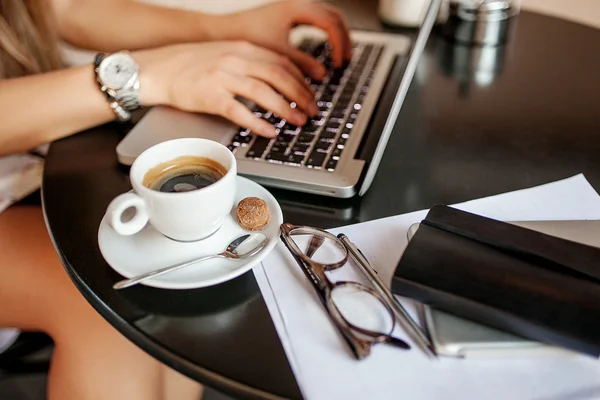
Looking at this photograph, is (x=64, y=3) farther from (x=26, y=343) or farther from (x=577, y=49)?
(x=577, y=49)

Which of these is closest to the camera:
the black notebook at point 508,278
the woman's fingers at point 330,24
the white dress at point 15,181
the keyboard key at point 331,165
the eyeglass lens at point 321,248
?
the black notebook at point 508,278

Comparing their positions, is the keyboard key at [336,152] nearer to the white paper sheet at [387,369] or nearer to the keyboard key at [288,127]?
the keyboard key at [288,127]

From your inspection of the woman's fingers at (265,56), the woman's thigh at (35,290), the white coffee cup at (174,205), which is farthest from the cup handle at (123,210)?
the woman's fingers at (265,56)

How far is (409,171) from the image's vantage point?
2.17 ft

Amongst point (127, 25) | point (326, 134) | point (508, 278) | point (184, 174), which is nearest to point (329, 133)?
point (326, 134)

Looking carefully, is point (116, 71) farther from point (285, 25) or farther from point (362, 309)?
point (362, 309)

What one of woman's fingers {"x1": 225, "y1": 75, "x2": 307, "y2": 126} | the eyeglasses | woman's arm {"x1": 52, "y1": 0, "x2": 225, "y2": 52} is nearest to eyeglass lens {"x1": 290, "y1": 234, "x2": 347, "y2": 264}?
the eyeglasses

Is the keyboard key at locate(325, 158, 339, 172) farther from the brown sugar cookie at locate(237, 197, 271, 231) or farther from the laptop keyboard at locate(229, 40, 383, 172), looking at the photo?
the brown sugar cookie at locate(237, 197, 271, 231)

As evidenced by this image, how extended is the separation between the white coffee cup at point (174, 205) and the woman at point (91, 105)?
0.59ft

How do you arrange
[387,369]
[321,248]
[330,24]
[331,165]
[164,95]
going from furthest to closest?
1. [330,24]
2. [164,95]
3. [331,165]
4. [321,248]
5. [387,369]

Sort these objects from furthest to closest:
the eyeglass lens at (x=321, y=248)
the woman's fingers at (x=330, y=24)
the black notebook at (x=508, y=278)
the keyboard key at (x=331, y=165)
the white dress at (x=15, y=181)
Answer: the woman's fingers at (x=330, y=24) → the white dress at (x=15, y=181) → the keyboard key at (x=331, y=165) → the eyeglass lens at (x=321, y=248) → the black notebook at (x=508, y=278)

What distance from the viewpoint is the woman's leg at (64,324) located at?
641mm

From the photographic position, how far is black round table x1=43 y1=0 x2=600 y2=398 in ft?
1.49

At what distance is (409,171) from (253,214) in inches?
8.6
